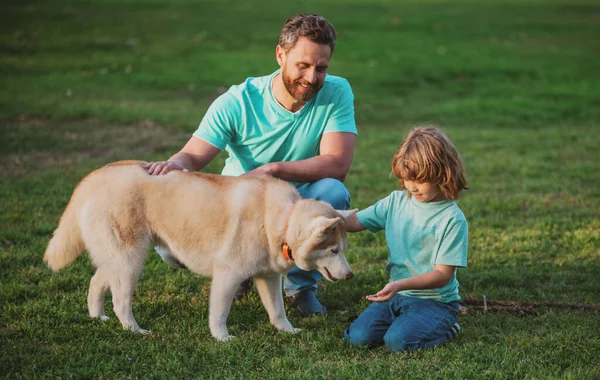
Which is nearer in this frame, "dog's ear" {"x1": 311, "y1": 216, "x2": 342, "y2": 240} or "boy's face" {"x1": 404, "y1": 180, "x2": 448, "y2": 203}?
"dog's ear" {"x1": 311, "y1": 216, "x2": 342, "y2": 240}

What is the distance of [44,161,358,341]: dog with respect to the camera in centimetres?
473

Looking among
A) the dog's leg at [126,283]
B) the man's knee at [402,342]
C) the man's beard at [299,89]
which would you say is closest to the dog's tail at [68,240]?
the dog's leg at [126,283]

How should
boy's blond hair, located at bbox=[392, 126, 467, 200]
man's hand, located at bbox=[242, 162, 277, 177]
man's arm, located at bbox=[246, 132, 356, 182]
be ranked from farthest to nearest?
man's arm, located at bbox=[246, 132, 356, 182] < man's hand, located at bbox=[242, 162, 277, 177] < boy's blond hair, located at bbox=[392, 126, 467, 200]

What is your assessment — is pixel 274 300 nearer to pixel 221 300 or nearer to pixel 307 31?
pixel 221 300

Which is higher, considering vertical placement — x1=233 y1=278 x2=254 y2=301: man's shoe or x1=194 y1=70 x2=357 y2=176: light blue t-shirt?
x1=194 y1=70 x2=357 y2=176: light blue t-shirt

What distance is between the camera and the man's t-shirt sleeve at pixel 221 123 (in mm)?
5574

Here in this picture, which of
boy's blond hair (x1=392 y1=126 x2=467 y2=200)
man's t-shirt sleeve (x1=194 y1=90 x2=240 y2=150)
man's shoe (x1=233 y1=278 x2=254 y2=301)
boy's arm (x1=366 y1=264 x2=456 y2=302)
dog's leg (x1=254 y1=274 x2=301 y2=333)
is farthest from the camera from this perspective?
man's shoe (x1=233 y1=278 x2=254 y2=301)

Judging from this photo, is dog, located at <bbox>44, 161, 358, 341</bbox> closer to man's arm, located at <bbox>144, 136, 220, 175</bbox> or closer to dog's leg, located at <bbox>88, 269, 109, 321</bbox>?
dog's leg, located at <bbox>88, 269, 109, 321</bbox>

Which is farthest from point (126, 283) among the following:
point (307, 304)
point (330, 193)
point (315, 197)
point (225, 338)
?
point (330, 193)

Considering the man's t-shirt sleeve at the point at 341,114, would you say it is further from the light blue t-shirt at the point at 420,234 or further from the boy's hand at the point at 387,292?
the boy's hand at the point at 387,292

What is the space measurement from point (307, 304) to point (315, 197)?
0.78m

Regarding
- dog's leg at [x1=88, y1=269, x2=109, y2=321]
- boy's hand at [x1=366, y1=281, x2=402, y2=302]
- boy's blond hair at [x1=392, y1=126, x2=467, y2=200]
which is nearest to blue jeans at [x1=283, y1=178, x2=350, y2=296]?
boy's blond hair at [x1=392, y1=126, x2=467, y2=200]

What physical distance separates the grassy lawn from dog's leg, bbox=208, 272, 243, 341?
99mm

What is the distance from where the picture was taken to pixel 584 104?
15.5m
